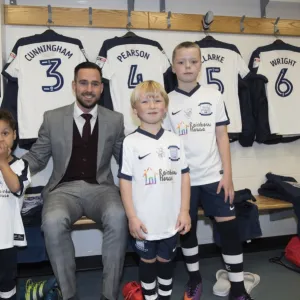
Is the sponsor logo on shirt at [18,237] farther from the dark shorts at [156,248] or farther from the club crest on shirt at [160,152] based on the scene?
the club crest on shirt at [160,152]

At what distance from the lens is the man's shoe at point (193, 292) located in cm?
199

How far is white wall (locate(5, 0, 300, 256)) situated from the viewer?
2.59 m

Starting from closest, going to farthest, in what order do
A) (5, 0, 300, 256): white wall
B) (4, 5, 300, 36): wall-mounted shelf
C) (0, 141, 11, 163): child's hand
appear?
(0, 141, 11, 163): child's hand, (4, 5, 300, 36): wall-mounted shelf, (5, 0, 300, 256): white wall

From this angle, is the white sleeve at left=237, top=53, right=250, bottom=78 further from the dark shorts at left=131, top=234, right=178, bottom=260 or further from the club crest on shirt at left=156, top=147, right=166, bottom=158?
the dark shorts at left=131, top=234, right=178, bottom=260

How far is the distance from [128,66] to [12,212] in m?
1.27

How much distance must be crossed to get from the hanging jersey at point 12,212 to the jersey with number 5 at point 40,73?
0.63 meters

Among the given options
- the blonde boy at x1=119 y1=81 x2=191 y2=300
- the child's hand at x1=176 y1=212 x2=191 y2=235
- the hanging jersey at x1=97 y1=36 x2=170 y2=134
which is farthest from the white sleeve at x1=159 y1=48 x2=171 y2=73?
the child's hand at x1=176 y1=212 x2=191 y2=235

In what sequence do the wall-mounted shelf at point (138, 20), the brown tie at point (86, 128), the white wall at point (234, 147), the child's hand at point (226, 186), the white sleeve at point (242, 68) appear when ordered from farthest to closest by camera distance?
the white sleeve at point (242, 68) → the white wall at point (234, 147) → the wall-mounted shelf at point (138, 20) → the brown tie at point (86, 128) → the child's hand at point (226, 186)

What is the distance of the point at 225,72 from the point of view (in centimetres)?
268

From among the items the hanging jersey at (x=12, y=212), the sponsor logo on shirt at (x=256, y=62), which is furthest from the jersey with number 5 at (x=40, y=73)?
the sponsor logo on shirt at (x=256, y=62)

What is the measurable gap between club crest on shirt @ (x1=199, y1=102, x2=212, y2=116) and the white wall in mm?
914

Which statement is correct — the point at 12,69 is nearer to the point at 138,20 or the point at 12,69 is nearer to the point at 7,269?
the point at 138,20

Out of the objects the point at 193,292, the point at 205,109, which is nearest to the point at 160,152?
the point at 205,109

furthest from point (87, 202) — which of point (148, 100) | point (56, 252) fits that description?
point (148, 100)
